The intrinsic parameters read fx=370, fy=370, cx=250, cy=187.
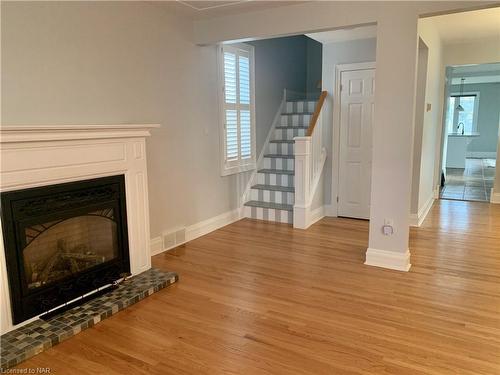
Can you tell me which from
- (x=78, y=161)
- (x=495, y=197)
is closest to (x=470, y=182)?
(x=495, y=197)

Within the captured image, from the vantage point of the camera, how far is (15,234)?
2400 mm

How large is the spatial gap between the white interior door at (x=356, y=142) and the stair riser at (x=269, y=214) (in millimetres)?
861

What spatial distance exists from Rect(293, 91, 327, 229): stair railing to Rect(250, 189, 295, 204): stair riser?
409 mm

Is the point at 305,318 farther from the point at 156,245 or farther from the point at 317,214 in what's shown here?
the point at 317,214

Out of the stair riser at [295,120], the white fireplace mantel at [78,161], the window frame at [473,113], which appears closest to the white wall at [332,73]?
the stair riser at [295,120]

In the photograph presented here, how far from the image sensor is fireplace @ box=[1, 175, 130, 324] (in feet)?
7.93

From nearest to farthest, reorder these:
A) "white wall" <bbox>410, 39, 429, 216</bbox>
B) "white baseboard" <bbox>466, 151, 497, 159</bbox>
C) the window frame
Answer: "white wall" <bbox>410, 39, 429, 216</bbox>
the window frame
"white baseboard" <bbox>466, 151, 497, 159</bbox>

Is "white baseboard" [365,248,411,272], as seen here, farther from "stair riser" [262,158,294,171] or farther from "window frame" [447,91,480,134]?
"window frame" [447,91,480,134]

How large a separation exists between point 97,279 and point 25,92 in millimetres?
1515

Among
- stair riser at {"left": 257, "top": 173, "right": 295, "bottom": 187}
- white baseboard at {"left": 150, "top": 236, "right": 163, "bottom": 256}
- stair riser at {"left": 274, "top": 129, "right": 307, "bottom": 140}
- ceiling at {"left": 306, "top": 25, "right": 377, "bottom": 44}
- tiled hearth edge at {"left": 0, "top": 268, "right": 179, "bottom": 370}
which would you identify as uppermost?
ceiling at {"left": 306, "top": 25, "right": 377, "bottom": 44}

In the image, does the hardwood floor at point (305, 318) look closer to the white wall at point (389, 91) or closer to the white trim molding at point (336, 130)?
the white wall at point (389, 91)

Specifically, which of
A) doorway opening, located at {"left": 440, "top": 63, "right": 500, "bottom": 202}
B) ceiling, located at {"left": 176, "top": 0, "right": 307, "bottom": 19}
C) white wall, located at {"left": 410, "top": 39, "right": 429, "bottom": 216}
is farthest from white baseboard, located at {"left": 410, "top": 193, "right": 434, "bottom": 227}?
doorway opening, located at {"left": 440, "top": 63, "right": 500, "bottom": 202}

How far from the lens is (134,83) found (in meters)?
3.60

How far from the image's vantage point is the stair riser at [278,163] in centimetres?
571
